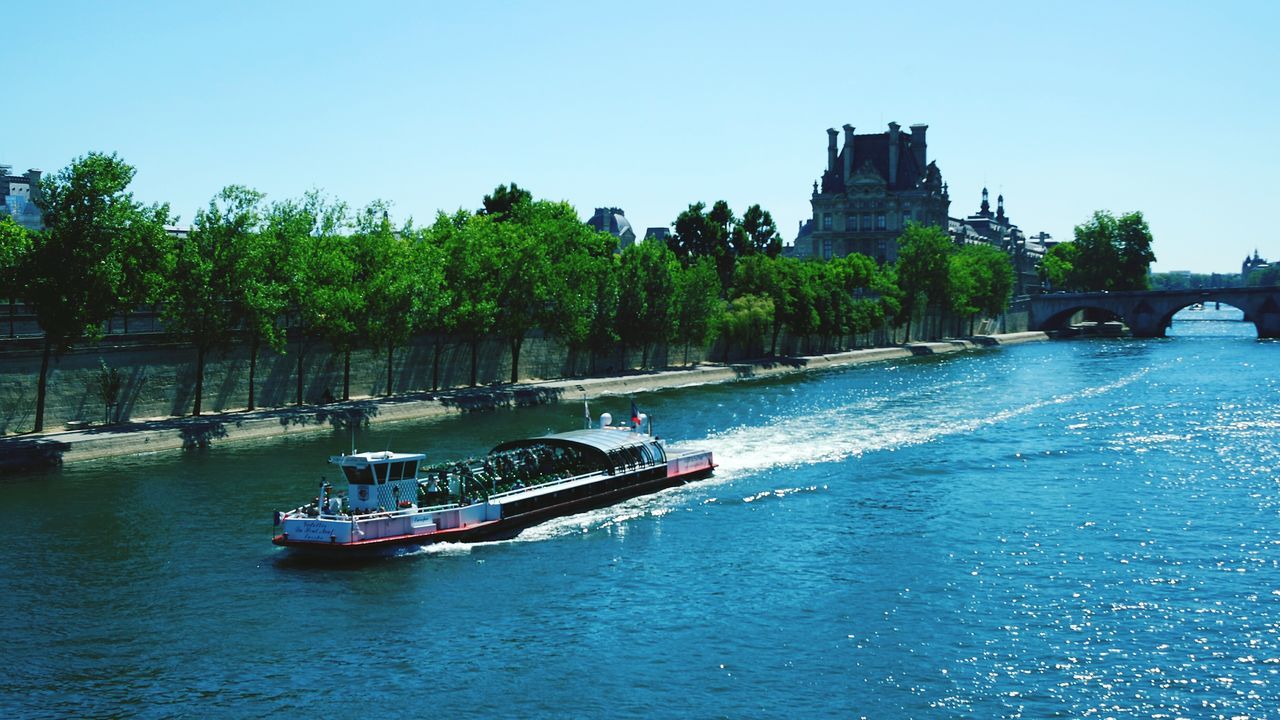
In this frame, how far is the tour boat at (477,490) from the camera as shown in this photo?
142 feet

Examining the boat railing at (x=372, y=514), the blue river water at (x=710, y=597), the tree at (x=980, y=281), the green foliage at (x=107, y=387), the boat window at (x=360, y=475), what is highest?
the tree at (x=980, y=281)

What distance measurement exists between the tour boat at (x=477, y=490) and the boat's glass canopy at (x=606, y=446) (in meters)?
0.05

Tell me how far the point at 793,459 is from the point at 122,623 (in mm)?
36989

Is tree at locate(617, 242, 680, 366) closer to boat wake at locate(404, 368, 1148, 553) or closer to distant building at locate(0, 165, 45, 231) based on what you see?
boat wake at locate(404, 368, 1148, 553)

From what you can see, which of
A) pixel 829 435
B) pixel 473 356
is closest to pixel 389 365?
pixel 473 356

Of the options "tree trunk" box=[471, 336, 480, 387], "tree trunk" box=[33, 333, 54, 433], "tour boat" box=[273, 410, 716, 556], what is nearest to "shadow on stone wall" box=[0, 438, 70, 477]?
"tree trunk" box=[33, 333, 54, 433]

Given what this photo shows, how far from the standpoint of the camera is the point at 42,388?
67188 mm

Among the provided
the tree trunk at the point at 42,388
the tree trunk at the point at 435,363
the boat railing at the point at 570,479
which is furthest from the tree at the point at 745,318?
the tree trunk at the point at 42,388

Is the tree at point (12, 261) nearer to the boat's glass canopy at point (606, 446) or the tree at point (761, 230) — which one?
the boat's glass canopy at point (606, 446)

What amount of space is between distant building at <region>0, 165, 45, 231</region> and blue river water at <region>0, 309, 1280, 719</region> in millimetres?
74985

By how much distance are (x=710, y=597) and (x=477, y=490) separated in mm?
13527

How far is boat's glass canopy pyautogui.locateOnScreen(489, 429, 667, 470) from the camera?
177 feet

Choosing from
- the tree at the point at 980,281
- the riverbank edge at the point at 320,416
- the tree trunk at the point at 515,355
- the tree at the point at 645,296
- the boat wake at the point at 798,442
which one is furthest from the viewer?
the tree at the point at 980,281

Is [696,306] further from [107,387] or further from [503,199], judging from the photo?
[107,387]
